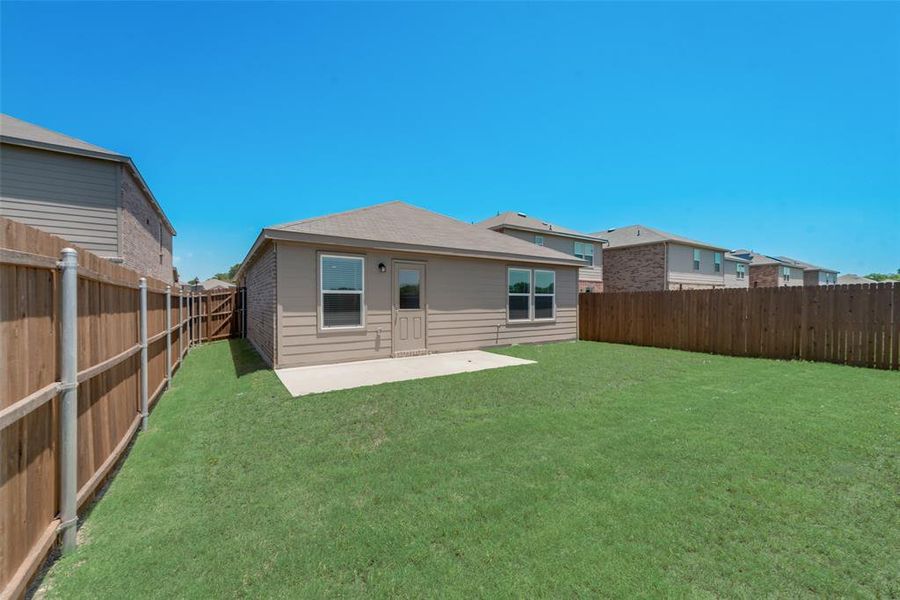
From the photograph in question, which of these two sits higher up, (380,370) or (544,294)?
(544,294)

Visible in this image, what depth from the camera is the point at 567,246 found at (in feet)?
74.1

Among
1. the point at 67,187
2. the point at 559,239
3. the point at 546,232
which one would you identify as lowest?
the point at 67,187

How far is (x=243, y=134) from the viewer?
11734 millimetres

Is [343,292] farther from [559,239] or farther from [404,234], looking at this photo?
[559,239]

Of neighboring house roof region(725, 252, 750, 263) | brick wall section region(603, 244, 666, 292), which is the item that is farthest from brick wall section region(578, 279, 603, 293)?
neighboring house roof region(725, 252, 750, 263)

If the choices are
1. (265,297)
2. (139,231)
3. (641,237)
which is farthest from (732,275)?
(139,231)

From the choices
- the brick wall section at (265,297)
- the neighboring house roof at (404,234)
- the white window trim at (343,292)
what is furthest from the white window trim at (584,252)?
the brick wall section at (265,297)

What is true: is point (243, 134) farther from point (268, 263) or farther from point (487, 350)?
point (487, 350)

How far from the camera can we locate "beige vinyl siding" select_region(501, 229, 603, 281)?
21.0m

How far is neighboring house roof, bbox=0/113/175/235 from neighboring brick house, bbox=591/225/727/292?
84.3ft

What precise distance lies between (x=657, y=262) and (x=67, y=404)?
26.1m

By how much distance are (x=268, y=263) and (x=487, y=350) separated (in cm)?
618

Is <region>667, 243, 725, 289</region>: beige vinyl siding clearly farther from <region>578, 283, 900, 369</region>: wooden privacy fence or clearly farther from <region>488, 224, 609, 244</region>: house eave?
<region>578, 283, 900, 369</region>: wooden privacy fence

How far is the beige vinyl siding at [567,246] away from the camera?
21.0m
